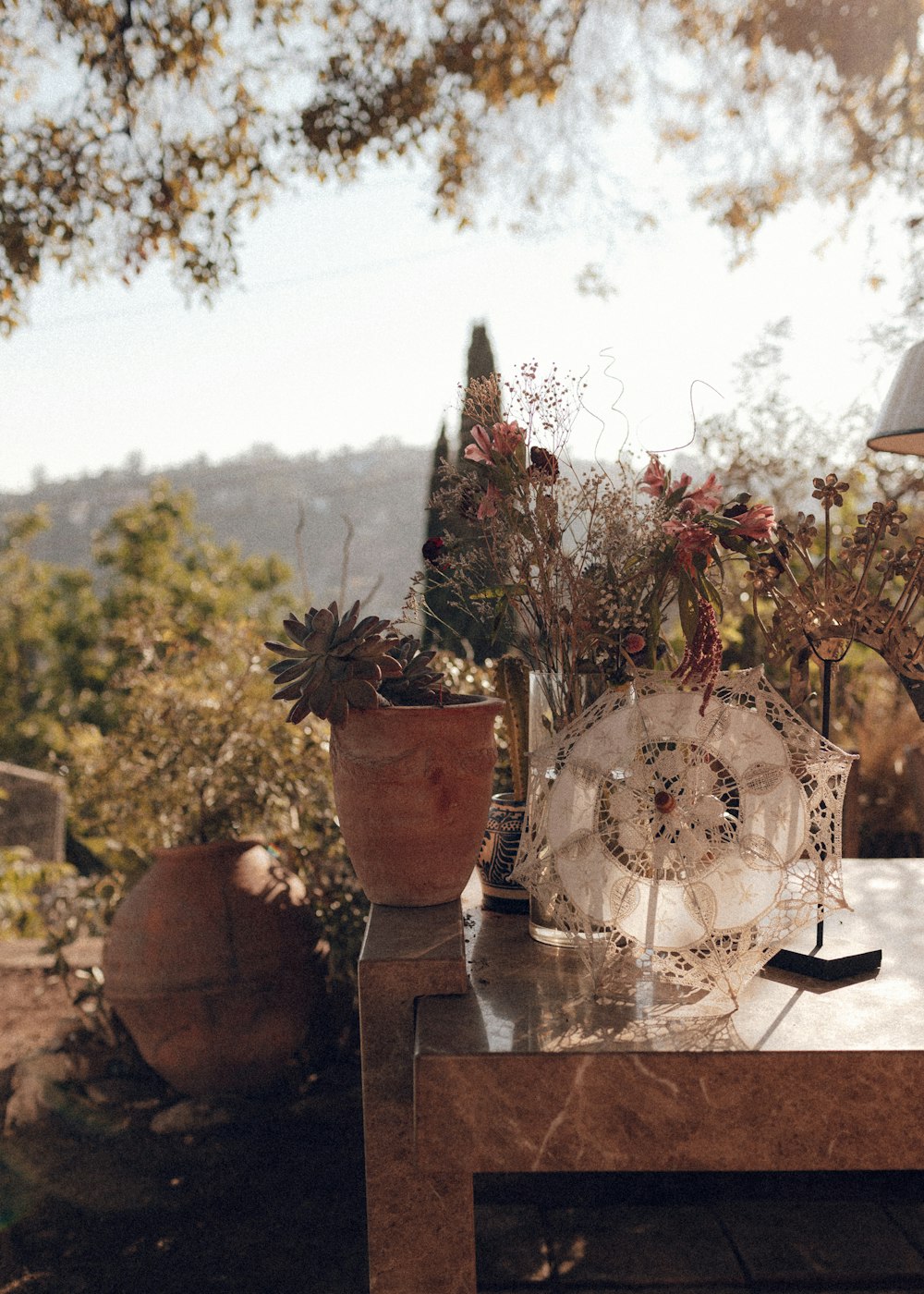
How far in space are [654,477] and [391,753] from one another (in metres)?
0.60

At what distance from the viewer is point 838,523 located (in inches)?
198

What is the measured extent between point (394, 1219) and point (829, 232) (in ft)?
17.0

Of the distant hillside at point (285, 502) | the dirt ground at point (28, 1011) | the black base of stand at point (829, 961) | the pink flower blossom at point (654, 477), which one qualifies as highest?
the distant hillside at point (285, 502)

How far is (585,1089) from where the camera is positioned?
4.13ft

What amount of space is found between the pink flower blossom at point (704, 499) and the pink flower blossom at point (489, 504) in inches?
11.4

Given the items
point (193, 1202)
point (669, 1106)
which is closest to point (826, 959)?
point (669, 1106)

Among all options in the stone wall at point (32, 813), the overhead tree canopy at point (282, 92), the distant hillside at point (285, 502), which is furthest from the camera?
the distant hillside at point (285, 502)

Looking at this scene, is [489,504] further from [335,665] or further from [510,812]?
[510,812]

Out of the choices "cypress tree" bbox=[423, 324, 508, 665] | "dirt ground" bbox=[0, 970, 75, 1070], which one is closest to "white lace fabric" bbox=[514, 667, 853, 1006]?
"cypress tree" bbox=[423, 324, 508, 665]

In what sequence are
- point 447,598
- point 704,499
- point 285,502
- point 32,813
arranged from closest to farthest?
point 704,499 < point 447,598 < point 32,813 < point 285,502

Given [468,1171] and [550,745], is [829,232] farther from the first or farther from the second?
[468,1171]

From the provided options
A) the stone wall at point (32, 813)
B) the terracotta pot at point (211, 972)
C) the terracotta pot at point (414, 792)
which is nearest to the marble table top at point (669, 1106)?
the terracotta pot at point (414, 792)

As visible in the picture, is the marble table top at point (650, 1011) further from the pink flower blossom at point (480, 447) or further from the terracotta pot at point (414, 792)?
the pink flower blossom at point (480, 447)

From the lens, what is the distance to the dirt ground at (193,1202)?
2.13 m
